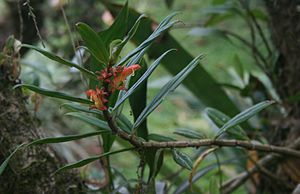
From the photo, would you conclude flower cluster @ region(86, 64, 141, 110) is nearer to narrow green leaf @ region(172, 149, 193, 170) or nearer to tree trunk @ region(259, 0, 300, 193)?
narrow green leaf @ region(172, 149, 193, 170)

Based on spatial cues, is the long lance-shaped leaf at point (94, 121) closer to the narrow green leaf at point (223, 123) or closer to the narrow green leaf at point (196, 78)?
the narrow green leaf at point (223, 123)

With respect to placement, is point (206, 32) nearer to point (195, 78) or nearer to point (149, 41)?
point (195, 78)

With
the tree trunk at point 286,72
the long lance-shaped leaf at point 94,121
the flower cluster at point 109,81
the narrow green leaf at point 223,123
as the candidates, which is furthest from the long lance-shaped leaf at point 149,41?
the tree trunk at point 286,72

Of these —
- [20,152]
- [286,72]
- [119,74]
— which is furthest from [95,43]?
[286,72]

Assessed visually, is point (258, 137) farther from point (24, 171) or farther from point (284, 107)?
point (24, 171)

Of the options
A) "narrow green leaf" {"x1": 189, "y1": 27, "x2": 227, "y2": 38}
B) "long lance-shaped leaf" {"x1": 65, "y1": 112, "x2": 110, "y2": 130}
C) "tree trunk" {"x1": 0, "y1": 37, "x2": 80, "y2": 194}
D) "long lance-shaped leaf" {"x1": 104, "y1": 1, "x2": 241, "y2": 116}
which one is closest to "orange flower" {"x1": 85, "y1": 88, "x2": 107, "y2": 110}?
"long lance-shaped leaf" {"x1": 65, "y1": 112, "x2": 110, "y2": 130}
